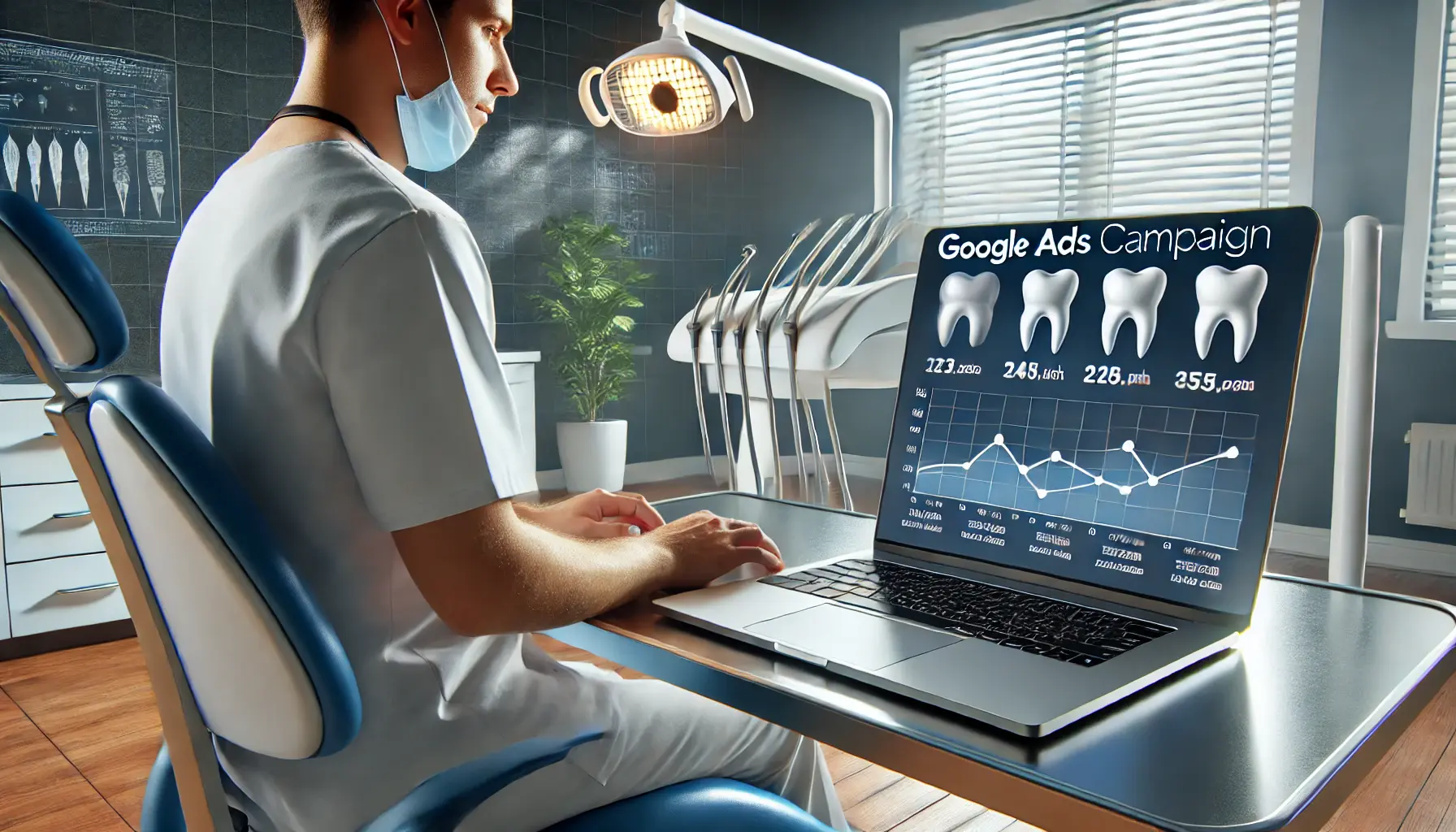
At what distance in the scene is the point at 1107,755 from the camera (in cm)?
53

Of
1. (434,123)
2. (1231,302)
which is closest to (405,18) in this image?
(434,123)

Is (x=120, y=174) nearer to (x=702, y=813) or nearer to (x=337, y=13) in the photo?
(x=337, y=13)

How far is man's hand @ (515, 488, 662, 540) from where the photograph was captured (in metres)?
1.05

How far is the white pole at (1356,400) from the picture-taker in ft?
3.42

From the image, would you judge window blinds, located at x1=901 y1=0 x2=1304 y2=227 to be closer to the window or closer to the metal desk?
the window

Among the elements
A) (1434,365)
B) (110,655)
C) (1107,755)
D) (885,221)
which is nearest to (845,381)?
(885,221)

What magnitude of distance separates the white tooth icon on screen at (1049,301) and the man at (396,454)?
322 millimetres

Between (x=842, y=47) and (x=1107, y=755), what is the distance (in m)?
6.14

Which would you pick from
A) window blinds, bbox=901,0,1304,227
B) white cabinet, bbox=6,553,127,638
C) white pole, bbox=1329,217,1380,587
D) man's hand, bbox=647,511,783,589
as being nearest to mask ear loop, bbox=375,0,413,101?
man's hand, bbox=647,511,783,589

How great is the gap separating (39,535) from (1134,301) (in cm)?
336

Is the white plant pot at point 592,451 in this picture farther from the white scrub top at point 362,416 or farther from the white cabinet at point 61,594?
the white scrub top at point 362,416

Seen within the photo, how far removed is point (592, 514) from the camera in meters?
1.08

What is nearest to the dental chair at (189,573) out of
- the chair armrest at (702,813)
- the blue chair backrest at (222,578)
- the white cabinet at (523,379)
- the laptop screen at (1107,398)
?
the blue chair backrest at (222,578)

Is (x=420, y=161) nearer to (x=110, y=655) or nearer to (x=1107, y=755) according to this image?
(x=1107, y=755)
